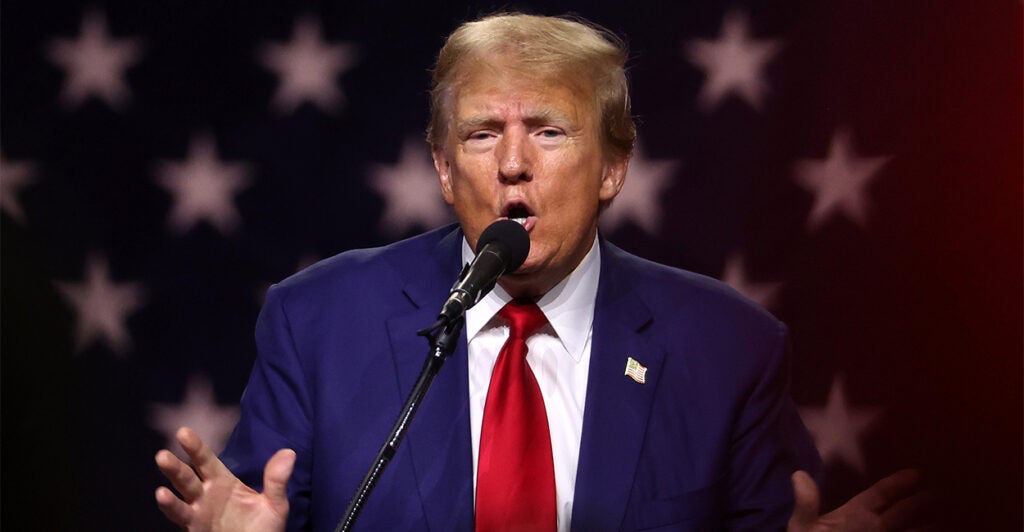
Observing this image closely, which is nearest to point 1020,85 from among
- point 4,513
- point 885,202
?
point 885,202

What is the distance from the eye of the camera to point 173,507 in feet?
5.32

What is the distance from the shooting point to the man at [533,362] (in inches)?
82.3

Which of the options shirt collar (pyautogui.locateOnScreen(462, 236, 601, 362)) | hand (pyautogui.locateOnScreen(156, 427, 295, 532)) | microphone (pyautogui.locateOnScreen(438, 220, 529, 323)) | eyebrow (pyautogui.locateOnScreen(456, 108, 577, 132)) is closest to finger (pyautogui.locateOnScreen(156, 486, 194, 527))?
hand (pyautogui.locateOnScreen(156, 427, 295, 532))

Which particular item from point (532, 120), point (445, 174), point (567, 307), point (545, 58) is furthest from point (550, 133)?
point (567, 307)

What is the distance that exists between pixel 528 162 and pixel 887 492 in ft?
2.98

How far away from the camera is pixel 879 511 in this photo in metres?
1.85

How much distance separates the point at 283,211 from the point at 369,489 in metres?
1.43

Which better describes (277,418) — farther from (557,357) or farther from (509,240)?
(509,240)

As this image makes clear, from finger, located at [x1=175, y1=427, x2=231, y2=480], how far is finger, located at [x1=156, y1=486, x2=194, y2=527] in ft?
0.20

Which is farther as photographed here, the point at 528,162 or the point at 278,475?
the point at 528,162

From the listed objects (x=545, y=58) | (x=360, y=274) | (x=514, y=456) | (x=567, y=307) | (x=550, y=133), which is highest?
(x=545, y=58)

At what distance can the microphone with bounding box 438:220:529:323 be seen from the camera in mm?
1383

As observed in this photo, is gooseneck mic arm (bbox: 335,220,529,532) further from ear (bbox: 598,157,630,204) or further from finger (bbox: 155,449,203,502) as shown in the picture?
ear (bbox: 598,157,630,204)

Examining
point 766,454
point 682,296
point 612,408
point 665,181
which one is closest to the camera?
point 612,408
